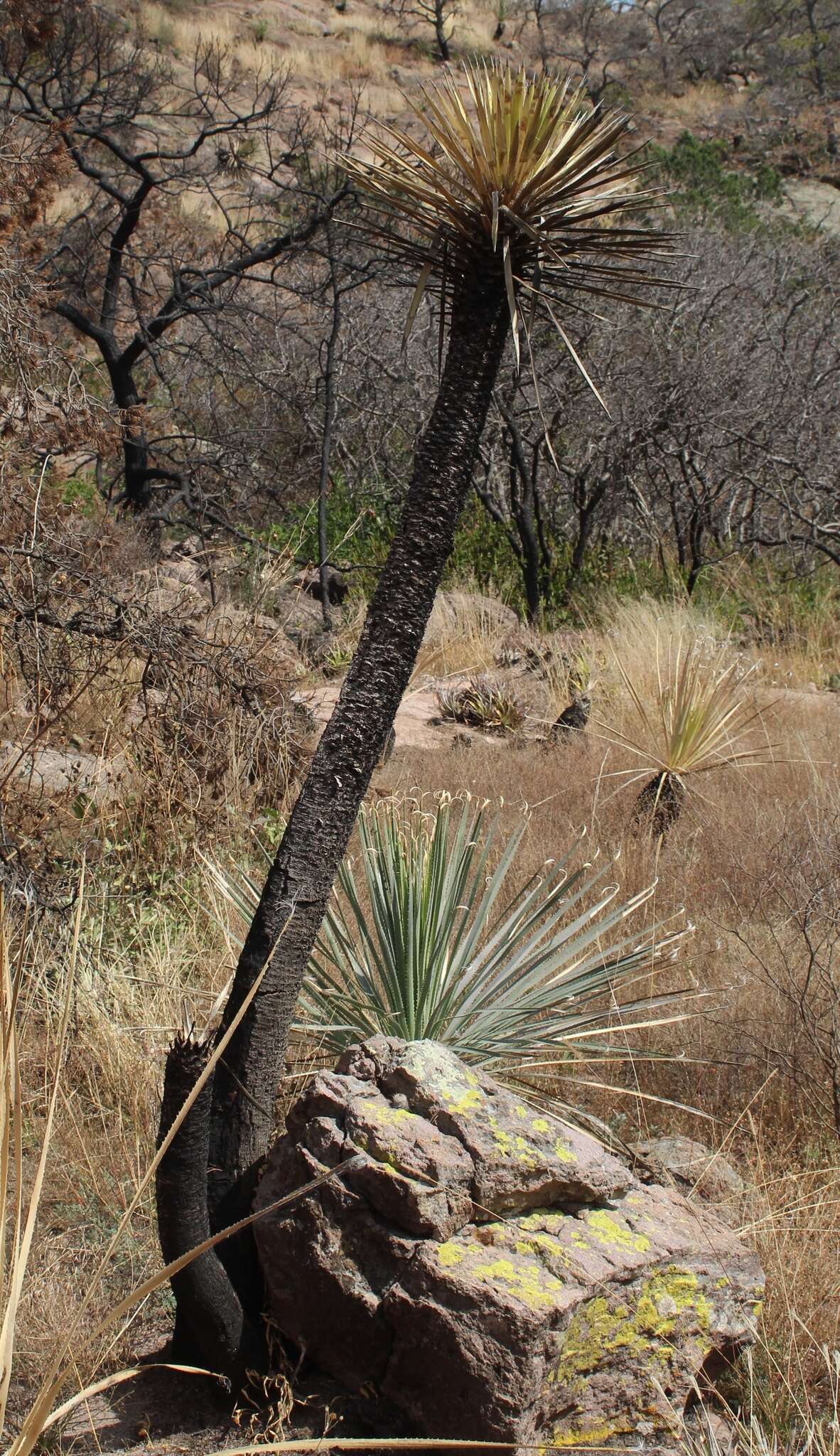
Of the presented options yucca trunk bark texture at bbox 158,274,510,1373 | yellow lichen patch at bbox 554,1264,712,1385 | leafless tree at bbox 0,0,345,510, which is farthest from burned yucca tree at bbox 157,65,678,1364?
leafless tree at bbox 0,0,345,510

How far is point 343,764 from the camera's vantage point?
2.59 metres

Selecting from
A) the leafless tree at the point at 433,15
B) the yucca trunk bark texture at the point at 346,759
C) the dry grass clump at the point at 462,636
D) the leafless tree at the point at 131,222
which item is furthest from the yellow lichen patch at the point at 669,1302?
the leafless tree at the point at 433,15

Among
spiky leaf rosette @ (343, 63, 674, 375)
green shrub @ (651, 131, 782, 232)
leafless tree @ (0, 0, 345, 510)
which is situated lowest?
spiky leaf rosette @ (343, 63, 674, 375)

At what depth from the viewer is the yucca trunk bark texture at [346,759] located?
8.28 ft

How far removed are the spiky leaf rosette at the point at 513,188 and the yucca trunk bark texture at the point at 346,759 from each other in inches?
3.6

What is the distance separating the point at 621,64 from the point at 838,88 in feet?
21.5

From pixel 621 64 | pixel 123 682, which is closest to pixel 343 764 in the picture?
pixel 123 682

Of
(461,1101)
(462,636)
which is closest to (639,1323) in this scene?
(461,1101)

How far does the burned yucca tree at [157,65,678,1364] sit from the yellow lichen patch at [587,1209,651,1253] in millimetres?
719

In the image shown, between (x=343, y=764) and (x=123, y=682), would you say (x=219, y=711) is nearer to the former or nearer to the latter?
(x=123, y=682)

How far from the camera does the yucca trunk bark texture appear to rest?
8.28ft

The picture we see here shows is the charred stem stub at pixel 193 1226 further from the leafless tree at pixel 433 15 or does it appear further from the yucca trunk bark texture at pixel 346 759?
the leafless tree at pixel 433 15

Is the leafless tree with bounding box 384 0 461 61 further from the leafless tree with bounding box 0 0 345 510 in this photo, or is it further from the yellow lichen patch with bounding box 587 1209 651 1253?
the yellow lichen patch with bounding box 587 1209 651 1253

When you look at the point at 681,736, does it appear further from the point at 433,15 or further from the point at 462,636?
the point at 433,15
